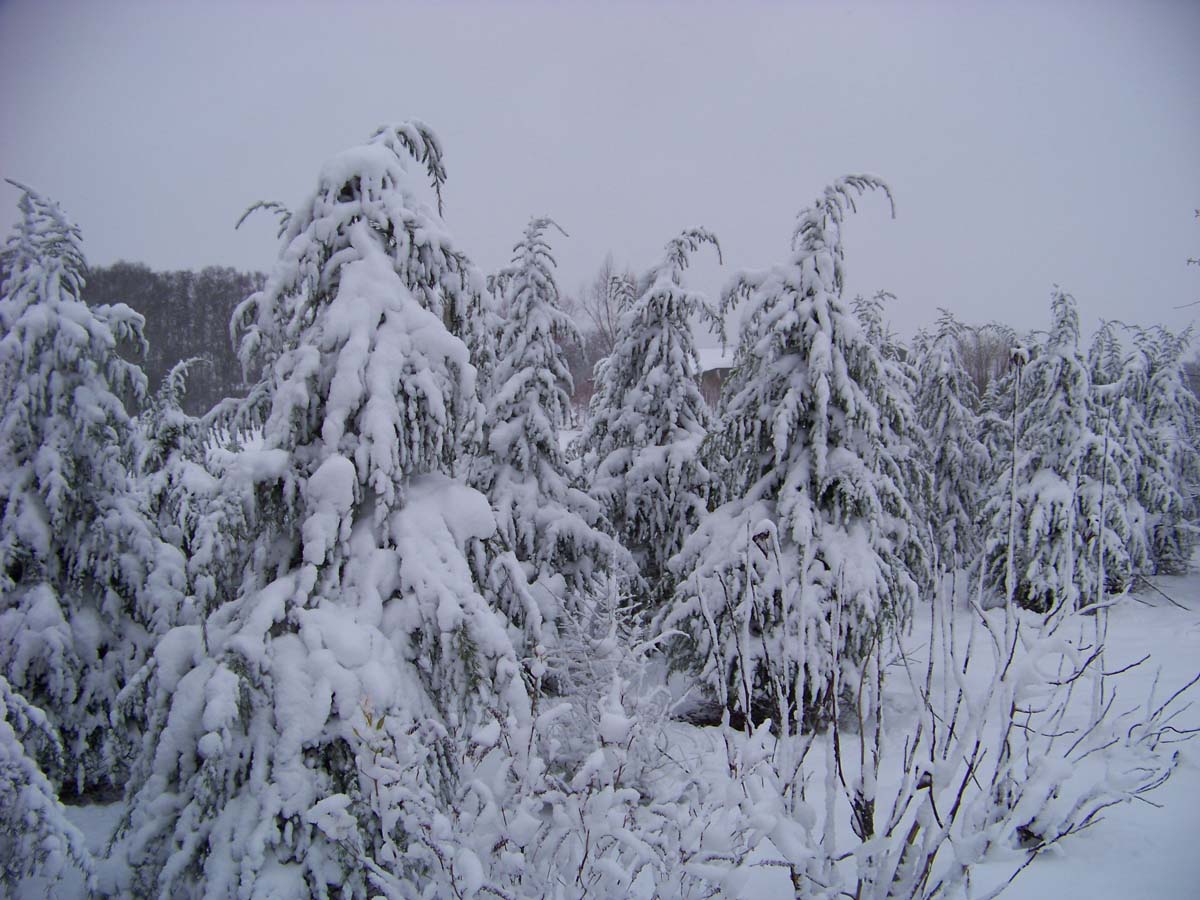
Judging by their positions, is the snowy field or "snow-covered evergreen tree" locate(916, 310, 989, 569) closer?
the snowy field

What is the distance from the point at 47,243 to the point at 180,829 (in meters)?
6.44

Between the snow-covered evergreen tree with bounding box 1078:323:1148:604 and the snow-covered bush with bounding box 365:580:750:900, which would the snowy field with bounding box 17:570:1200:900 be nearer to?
the snow-covered bush with bounding box 365:580:750:900

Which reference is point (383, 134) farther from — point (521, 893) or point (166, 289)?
point (166, 289)

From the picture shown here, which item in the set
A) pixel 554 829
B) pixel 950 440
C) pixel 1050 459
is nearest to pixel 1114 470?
pixel 1050 459

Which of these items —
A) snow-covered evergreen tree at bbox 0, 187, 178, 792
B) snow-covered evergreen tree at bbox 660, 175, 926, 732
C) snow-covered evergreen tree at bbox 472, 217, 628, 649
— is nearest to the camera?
snow-covered evergreen tree at bbox 0, 187, 178, 792

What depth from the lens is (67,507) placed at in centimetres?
673

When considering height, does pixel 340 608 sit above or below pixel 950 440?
below

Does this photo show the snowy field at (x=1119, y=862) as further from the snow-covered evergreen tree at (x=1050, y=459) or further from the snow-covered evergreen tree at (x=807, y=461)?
the snow-covered evergreen tree at (x=1050, y=459)

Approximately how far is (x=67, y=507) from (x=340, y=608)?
5.13m

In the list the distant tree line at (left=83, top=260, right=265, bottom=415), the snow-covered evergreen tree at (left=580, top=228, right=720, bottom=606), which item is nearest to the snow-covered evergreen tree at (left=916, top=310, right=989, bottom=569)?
the snow-covered evergreen tree at (left=580, top=228, right=720, bottom=606)

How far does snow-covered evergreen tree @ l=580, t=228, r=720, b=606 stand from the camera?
9.86 m

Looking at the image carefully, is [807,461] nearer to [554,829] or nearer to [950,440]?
[554,829]

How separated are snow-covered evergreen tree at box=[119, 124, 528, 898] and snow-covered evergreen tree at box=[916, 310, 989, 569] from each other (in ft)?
52.7

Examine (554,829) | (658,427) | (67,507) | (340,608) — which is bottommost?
(554,829)
